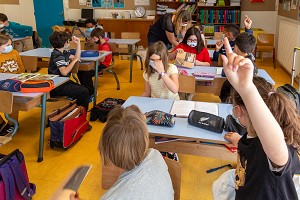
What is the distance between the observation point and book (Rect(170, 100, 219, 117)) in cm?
225

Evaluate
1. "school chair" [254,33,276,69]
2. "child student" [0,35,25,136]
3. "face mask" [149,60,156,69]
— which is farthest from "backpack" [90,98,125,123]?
"school chair" [254,33,276,69]

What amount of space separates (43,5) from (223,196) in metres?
8.10

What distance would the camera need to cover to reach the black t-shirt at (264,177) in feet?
3.66

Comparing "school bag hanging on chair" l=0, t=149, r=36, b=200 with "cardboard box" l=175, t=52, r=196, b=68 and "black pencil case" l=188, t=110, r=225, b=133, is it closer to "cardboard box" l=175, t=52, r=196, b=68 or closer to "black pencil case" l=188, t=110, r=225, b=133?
"black pencil case" l=188, t=110, r=225, b=133

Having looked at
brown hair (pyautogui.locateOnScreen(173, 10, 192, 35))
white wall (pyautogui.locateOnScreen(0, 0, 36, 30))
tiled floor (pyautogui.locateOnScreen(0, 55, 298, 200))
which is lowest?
tiled floor (pyautogui.locateOnScreen(0, 55, 298, 200))

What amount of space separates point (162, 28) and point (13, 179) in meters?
2.88

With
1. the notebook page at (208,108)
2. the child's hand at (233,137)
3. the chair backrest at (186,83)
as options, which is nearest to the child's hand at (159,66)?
the chair backrest at (186,83)

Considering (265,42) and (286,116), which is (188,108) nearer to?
(286,116)

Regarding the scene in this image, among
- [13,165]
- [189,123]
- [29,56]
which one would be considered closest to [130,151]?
[189,123]

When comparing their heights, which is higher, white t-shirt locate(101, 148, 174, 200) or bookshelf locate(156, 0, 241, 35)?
bookshelf locate(156, 0, 241, 35)

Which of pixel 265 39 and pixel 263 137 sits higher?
pixel 263 137

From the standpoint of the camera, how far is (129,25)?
25.4 feet

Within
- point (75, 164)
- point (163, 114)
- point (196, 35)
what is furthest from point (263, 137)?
point (196, 35)

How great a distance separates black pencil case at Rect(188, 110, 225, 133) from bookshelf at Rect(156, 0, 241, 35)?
571cm
